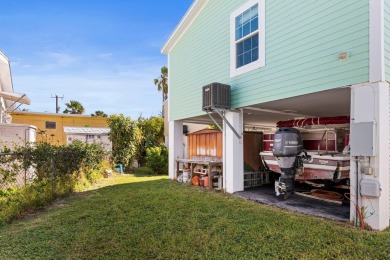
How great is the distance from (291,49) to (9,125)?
30.9 feet

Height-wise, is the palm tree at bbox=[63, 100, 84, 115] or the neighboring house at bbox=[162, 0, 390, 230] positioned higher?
the palm tree at bbox=[63, 100, 84, 115]

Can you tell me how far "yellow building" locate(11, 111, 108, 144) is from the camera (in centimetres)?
1949

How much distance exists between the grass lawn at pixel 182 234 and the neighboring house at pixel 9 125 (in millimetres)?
3577

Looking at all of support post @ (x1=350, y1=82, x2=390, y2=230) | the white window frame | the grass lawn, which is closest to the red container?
the grass lawn

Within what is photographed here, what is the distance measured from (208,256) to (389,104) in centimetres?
398

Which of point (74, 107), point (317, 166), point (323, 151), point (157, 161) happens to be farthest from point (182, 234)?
point (74, 107)

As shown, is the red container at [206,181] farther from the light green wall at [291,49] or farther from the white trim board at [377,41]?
the white trim board at [377,41]

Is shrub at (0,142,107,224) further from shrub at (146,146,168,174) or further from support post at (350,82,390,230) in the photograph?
support post at (350,82,390,230)

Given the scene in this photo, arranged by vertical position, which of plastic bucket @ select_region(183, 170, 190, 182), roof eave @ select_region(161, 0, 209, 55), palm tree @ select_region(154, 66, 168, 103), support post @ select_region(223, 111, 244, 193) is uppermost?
palm tree @ select_region(154, 66, 168, 103)

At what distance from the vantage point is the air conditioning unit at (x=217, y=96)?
6.93m

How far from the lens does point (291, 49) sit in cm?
549

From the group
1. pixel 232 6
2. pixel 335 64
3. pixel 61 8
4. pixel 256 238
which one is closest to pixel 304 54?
pixel 335 64

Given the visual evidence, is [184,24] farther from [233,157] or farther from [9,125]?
[9,125]

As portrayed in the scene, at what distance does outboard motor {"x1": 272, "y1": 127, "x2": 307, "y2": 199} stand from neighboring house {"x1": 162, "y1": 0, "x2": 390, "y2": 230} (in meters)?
0.87
